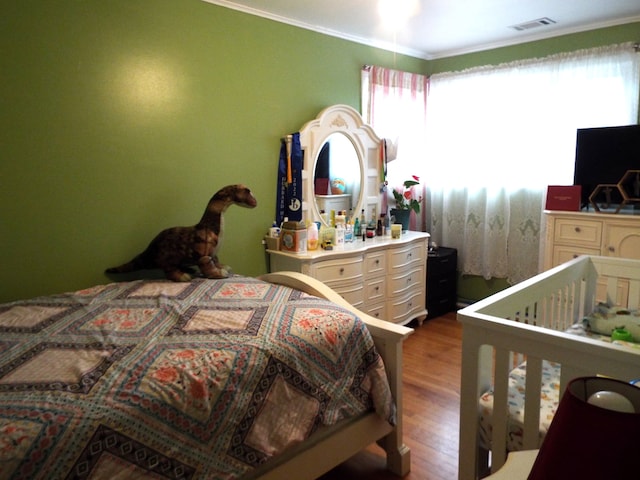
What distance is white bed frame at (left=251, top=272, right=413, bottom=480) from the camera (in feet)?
5.68

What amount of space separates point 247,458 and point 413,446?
1102 mm

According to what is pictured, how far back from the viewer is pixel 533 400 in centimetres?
142

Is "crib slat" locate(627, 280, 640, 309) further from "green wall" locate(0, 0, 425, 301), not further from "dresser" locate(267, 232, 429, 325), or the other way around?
"green wall" locate(0, 0, 425, 301)

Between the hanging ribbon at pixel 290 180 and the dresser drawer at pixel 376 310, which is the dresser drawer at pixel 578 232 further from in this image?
the hanging ribbon at pixel 290 180

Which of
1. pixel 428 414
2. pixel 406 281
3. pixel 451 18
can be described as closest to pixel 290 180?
pixel 406 281

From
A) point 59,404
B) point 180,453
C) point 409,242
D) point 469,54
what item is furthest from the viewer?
point 469,54

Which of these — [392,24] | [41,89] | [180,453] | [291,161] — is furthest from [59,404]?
[392,24]

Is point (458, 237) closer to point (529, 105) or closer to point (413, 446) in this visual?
point (529, 105)

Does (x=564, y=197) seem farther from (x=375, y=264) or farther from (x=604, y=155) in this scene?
(x=375, y=264)

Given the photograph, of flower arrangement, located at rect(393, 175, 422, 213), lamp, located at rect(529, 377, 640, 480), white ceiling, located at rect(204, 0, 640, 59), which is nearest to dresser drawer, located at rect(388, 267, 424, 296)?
flower arrangement, located at rect(393, 175, 422, 213)

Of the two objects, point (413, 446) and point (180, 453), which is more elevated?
point (180, 453)

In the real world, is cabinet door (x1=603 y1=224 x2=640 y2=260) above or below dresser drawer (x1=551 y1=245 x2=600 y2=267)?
above

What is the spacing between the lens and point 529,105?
3.86 m

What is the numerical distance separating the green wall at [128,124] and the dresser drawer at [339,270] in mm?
477
